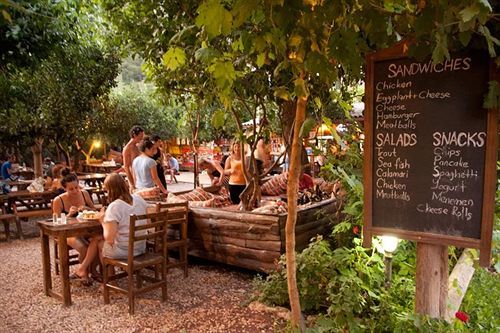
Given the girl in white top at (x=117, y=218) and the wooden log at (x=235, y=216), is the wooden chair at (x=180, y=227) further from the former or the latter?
the girl in white top at (x=117, y=218)

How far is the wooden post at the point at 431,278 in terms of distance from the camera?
8.80 feet

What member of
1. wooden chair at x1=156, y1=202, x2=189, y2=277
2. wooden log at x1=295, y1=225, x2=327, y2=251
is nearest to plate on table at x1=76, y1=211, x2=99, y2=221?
wooden chair at x1=156, y1=202, x2=189, y2=277

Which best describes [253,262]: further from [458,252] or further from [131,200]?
[458,252]

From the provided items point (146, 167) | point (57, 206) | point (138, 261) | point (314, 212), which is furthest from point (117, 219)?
point (314, 212)

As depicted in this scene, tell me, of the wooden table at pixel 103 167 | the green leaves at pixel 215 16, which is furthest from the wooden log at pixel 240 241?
the wooden table at pixel 103 167

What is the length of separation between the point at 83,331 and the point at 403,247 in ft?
10.1

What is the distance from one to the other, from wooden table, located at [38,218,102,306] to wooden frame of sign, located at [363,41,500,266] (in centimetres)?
301

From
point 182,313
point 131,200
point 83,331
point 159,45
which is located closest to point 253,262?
point 182,313

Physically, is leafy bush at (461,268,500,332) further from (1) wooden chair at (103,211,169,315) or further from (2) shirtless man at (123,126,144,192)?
(2) shirtless man at (123,126,144,192)

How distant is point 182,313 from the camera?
3961 millimetres

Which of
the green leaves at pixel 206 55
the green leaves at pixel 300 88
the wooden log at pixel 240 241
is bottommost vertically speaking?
the wooden log at pixel 240 241

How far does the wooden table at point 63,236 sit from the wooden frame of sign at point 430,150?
3.01 metres

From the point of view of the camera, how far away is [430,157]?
101 inches

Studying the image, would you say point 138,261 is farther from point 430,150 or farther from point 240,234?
point 430,150
